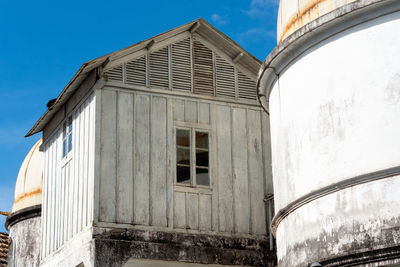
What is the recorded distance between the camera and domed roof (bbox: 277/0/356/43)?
13.8 meters

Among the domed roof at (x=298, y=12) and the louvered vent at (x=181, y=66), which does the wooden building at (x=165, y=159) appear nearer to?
the louvered vent at (x=181, y=66)

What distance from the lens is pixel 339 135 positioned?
12.9m

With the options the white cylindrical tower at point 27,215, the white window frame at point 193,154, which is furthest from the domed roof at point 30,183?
the white window frame at point 193,154

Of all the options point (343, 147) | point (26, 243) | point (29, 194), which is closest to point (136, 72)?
point (343, 147)

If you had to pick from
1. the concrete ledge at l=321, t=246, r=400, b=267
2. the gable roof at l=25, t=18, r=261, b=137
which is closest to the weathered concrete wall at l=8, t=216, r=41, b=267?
the gable roof at l=25, t=18, r=261, b=137

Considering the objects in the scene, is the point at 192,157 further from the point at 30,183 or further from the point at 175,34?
the point at 30,183

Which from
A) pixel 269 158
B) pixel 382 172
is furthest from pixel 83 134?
pixel 382 172

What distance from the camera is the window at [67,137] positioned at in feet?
66.0

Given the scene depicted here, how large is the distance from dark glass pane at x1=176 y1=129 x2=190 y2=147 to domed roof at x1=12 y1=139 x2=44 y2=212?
876 centimetres

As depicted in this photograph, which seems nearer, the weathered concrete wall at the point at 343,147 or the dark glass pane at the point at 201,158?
the weathered concrete wall at the point at 343,147

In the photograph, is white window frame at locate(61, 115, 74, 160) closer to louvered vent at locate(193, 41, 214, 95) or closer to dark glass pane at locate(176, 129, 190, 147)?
dark glass pane at locate(176, 129, 190, 147)

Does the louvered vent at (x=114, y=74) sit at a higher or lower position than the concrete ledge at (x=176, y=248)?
higher

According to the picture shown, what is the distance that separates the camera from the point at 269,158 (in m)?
20.0

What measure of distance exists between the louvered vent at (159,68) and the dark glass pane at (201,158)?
1.80 meters
